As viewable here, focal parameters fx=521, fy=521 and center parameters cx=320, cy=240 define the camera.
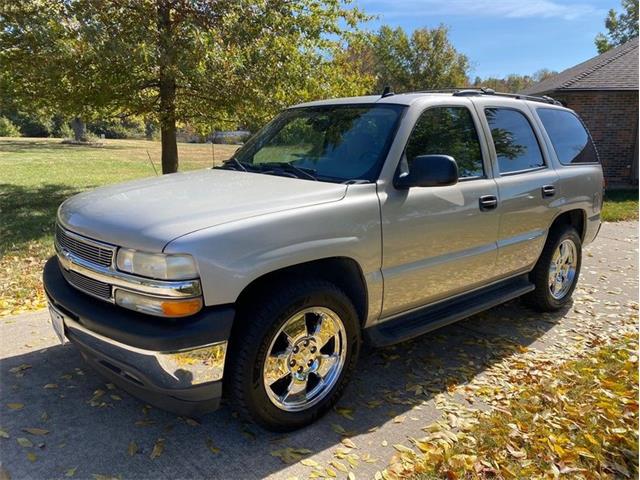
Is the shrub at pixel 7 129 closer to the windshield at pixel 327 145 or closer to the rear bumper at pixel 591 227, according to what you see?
the windshield at pixel 327 145

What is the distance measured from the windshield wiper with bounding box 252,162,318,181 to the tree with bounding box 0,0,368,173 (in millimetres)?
5027

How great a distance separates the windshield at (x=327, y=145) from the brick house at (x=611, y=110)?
46.9 ft

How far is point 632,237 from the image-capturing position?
30.1 feet

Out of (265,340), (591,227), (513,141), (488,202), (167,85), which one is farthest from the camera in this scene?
(167,85)

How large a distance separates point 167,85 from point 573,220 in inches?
300

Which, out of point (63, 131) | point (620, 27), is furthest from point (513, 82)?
point (63, 131)

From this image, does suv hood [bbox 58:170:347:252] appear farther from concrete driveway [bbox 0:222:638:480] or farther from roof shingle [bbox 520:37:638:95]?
roof shingle [bbox 520:37:638:95]

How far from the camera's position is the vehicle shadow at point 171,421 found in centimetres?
278

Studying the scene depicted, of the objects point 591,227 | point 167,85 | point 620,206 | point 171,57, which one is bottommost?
point 620,206

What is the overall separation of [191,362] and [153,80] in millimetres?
8358

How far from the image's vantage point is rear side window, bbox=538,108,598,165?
4988 millimetres

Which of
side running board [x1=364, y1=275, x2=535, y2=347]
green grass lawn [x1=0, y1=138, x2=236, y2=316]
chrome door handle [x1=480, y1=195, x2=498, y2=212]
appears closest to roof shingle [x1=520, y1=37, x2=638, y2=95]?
green grass lawn [x1=0, y1=138, x2=236, y2=316]

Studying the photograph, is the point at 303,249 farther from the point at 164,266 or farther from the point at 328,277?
the point at 164,266

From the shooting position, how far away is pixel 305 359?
3094 mm
